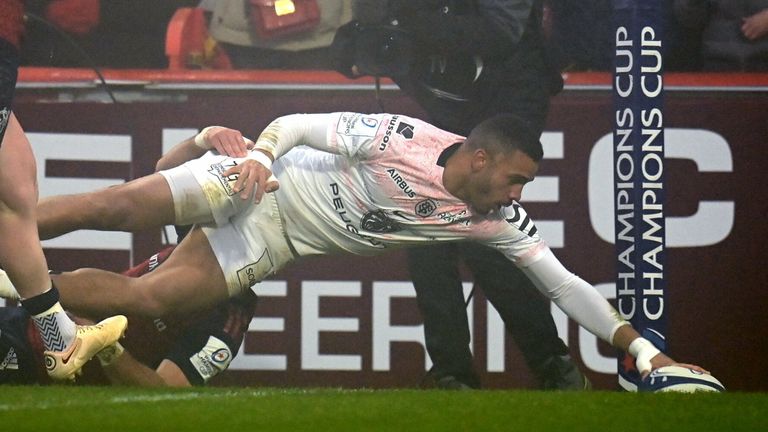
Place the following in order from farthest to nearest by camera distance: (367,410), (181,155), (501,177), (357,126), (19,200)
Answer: (181,155) → (357,126) → (501,177) → (19,200) → (367,410)

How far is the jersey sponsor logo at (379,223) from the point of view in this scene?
5.27 m

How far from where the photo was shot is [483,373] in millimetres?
5805

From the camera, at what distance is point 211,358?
17.0 feet

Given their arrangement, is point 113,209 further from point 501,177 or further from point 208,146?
point 501,177

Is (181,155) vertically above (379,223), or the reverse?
(181,155)

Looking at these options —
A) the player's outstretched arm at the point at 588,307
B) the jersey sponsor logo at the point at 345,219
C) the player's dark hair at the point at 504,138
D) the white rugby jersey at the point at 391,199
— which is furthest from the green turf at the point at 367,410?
the player's dark hair at the point at 504,138

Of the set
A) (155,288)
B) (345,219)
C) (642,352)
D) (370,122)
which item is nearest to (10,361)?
(155,288)

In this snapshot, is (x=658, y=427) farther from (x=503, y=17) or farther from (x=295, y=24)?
(x=295, y=24)

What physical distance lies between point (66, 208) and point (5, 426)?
1743 millimetres

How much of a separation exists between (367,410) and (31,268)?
1277 millimetres

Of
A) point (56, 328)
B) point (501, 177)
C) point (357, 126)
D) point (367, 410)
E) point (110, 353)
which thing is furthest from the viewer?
point (357, 126)

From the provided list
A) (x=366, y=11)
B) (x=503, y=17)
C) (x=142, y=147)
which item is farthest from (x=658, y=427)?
(x=142, y=147)

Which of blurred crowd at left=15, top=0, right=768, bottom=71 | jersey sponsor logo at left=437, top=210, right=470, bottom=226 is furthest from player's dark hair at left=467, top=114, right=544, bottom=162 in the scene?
blurred crowd at left=15, top=0, right=768, bottom=71

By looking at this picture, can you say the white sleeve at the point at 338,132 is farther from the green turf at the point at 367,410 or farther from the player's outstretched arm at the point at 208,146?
the green turf at the point at 367,410
